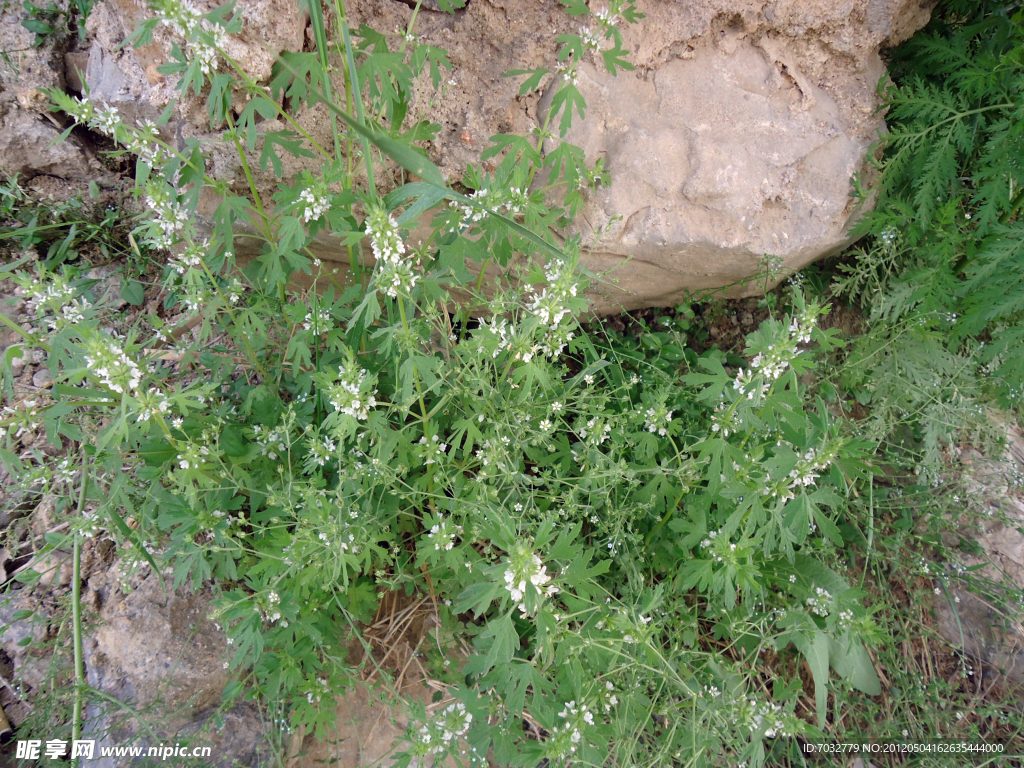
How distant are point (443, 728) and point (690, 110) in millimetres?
3379

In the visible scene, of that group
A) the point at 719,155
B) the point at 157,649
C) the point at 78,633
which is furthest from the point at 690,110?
the point at 78,633

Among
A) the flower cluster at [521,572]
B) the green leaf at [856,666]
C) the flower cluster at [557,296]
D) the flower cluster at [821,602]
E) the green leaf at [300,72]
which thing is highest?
the green leaf at [300,72]

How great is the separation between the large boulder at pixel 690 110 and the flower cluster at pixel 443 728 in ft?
7.41

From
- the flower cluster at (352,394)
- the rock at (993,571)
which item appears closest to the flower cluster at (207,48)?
the flower cluster at (352,394)

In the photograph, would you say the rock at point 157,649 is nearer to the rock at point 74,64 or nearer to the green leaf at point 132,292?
the green leaf at point 132,292

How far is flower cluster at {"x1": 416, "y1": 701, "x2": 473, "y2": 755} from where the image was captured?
2.26 metres

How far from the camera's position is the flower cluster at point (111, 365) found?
202 centimetres

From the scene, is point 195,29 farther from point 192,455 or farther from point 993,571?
point 993,571

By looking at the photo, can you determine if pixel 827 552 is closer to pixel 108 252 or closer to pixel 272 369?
pixel 272 369

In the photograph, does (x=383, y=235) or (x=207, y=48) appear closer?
(x=383, y=235)

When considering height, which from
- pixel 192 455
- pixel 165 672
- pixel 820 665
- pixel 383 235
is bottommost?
pixel 165 672

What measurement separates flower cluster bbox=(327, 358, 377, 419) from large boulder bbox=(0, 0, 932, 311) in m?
1.50

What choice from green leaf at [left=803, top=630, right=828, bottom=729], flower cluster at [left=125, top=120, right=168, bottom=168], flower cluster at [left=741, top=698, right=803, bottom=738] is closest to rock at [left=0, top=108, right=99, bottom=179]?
flower cluster at [left=125, top=120, right=168, bottom=168]

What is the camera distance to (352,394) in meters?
2.20
